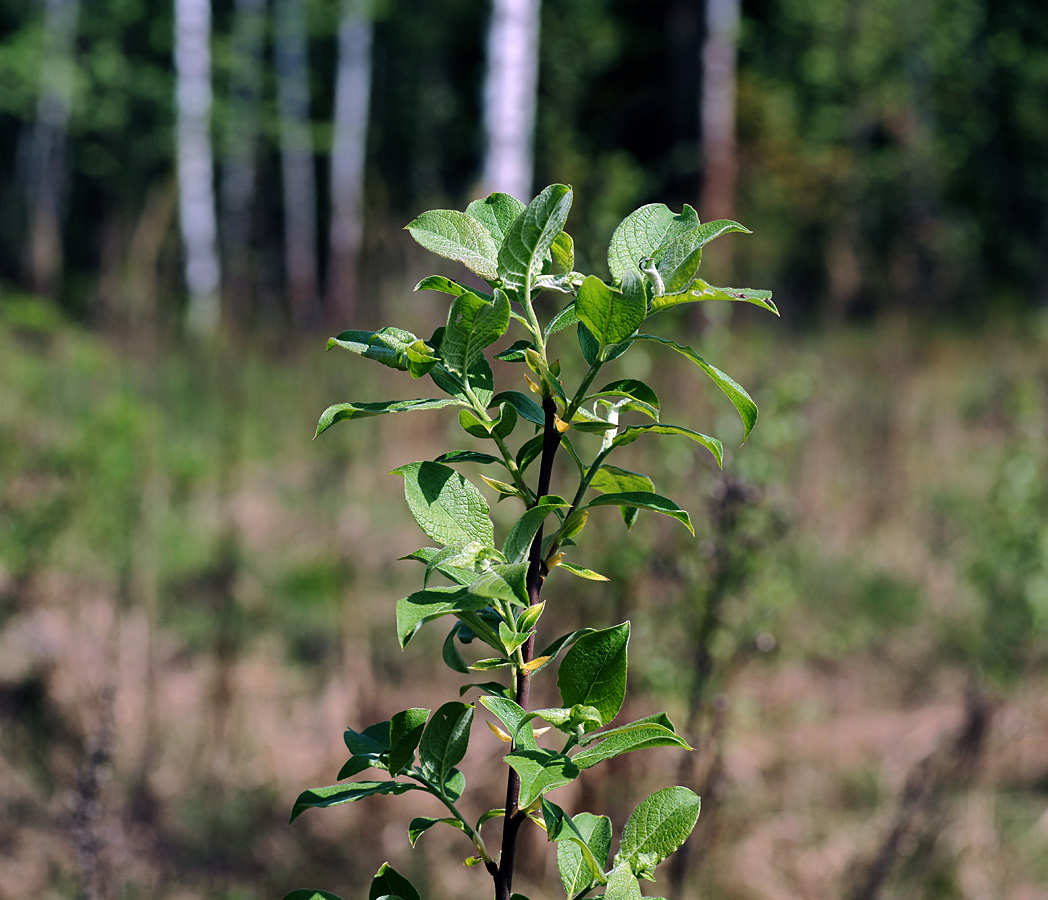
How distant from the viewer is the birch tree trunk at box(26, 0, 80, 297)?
34.8 feet

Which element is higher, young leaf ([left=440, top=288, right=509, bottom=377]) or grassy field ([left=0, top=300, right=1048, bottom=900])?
young leaf ([left=440, top=288, right=509, bottom=377])

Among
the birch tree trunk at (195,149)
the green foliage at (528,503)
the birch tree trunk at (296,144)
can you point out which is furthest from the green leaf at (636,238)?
the birch tree trunk at (296,144)

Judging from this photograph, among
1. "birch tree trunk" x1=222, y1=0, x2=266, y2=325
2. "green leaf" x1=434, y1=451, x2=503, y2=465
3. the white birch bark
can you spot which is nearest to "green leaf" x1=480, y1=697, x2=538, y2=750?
"green leaf" x1=434, y1=451, x2=503, y2=465

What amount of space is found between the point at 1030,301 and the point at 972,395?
4.14 meters

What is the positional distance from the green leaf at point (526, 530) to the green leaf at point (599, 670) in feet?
0.18

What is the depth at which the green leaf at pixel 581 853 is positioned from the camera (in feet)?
1.30

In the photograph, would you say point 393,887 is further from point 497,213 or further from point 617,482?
point 497,213

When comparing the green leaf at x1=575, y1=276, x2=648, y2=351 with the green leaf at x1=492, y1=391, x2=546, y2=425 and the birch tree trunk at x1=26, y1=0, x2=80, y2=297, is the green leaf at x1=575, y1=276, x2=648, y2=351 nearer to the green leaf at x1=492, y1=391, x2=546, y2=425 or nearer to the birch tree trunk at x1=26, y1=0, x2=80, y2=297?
the green leaf at x1=492, y1=391, x2=546, y2=425

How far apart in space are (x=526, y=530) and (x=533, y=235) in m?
0.12

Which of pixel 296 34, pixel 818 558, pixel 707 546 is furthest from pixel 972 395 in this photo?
pixel 296 34

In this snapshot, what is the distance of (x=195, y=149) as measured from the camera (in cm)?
920

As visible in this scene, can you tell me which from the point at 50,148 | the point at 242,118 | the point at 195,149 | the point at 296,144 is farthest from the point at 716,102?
the point at 50,148

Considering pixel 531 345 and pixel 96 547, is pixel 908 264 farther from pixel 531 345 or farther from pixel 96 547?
pixel 531 345

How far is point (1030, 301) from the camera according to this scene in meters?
8.86
